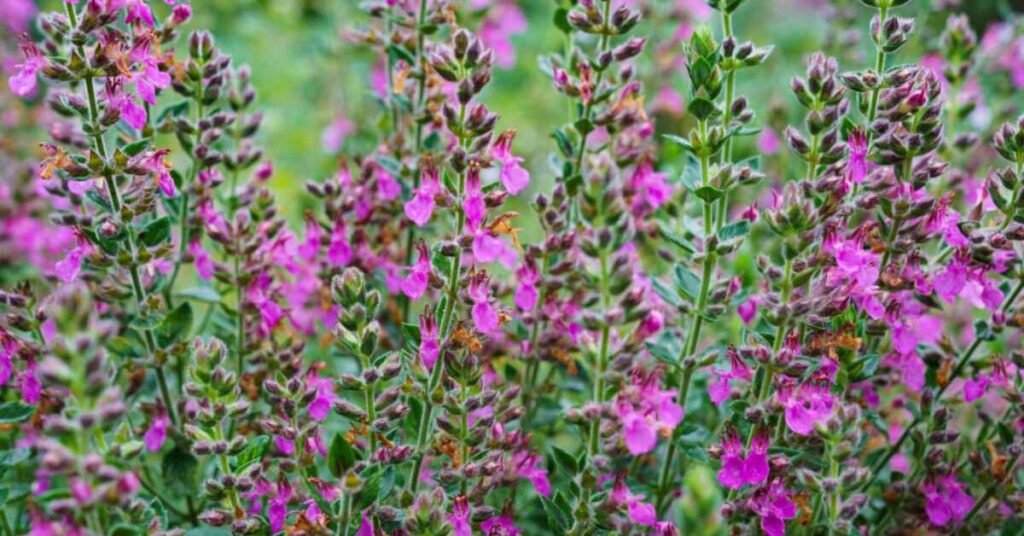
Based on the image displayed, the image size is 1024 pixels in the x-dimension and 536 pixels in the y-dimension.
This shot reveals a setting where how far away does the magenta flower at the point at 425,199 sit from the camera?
81.9 inches

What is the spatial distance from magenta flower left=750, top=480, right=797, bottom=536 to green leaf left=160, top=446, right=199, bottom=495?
1278 mm

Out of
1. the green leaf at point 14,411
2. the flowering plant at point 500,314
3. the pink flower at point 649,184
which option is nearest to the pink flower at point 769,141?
the flowering plant at point 500,314

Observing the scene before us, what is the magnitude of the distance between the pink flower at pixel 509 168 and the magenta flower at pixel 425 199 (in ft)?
0.45

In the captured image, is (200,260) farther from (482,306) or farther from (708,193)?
(708,193)

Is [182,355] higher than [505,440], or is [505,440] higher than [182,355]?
[182,355]

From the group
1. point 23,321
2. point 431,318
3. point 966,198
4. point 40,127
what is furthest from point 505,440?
point 40,127

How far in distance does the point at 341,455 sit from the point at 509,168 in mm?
682

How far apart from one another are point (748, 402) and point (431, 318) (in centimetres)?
67

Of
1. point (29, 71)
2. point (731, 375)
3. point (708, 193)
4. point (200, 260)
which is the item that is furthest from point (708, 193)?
point (29, 71)

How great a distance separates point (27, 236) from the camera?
3.33 meters

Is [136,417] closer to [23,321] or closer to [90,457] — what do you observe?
[23,321]

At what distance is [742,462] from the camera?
6.81 feet

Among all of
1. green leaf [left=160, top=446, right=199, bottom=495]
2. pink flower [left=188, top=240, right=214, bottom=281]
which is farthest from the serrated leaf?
green leaf [left=160, top=446, right=199, bottom=495]

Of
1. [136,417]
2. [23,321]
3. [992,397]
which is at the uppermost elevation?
[23,321]
